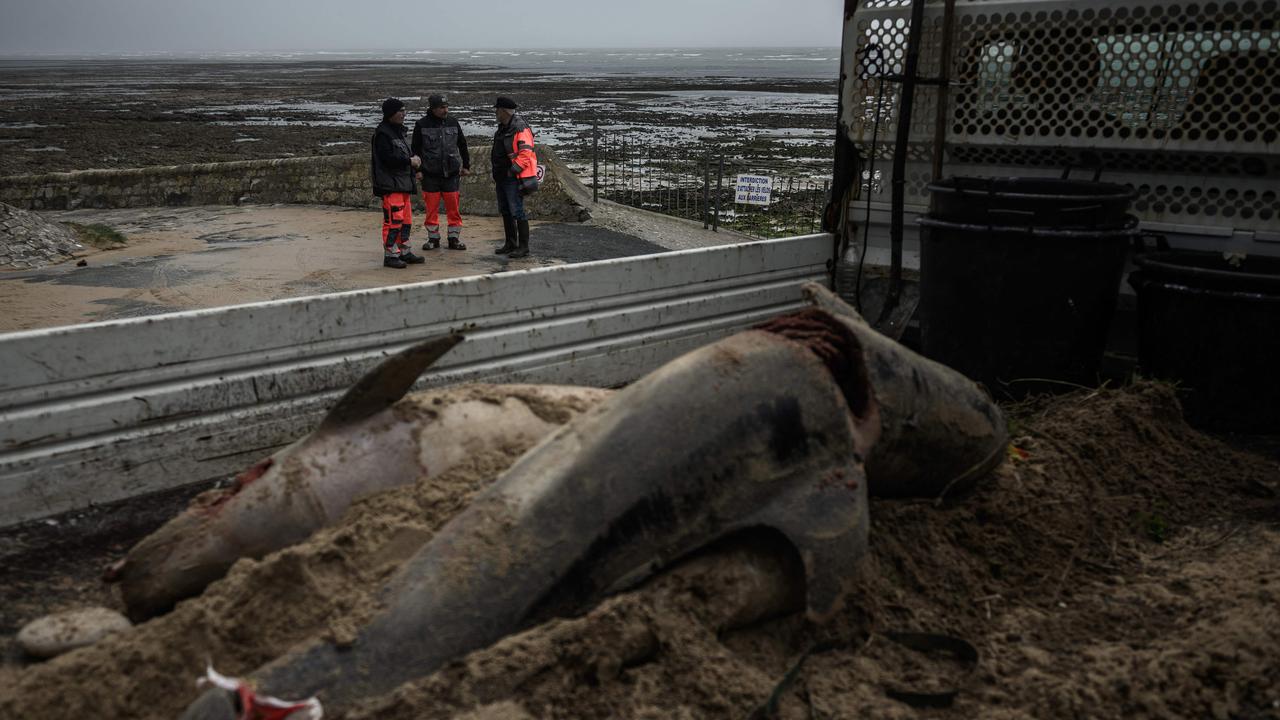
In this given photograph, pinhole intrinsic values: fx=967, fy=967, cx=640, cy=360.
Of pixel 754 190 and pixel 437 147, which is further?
pixel 754 190

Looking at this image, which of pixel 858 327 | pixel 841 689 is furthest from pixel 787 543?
pixel 858 327

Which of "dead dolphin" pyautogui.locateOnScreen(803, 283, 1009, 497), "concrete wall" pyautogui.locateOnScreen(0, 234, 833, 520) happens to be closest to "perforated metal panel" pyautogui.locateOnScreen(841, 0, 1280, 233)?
"concrete wall" pyautogui.locateOnScreen(0, 234, 833, 520)

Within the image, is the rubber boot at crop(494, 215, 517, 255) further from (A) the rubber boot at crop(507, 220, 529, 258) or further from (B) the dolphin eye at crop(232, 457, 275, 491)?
(B) the dolphin eye at crop(232, 457, 275, 491)

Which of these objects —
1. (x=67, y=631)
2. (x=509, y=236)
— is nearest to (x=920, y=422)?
(x=67, y=631)

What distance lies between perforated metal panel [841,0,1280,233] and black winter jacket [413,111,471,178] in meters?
6.62

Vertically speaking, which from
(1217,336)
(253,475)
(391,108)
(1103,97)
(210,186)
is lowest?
(210,186)

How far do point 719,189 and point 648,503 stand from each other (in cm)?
1178

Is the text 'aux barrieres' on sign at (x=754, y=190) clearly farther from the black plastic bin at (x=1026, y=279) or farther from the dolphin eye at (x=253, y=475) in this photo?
→ the dolphin eye at (x=253, y=475)

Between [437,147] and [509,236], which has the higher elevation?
[437,147]

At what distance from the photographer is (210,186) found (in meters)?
16.6

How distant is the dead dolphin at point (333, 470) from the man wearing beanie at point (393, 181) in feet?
25.6

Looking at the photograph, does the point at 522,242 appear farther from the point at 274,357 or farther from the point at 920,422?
the point at 920,422

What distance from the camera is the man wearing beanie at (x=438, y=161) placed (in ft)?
38.6

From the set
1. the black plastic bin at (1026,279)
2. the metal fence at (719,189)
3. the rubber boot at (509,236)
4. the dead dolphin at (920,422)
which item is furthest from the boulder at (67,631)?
→ the rubber boot at (509,236)
